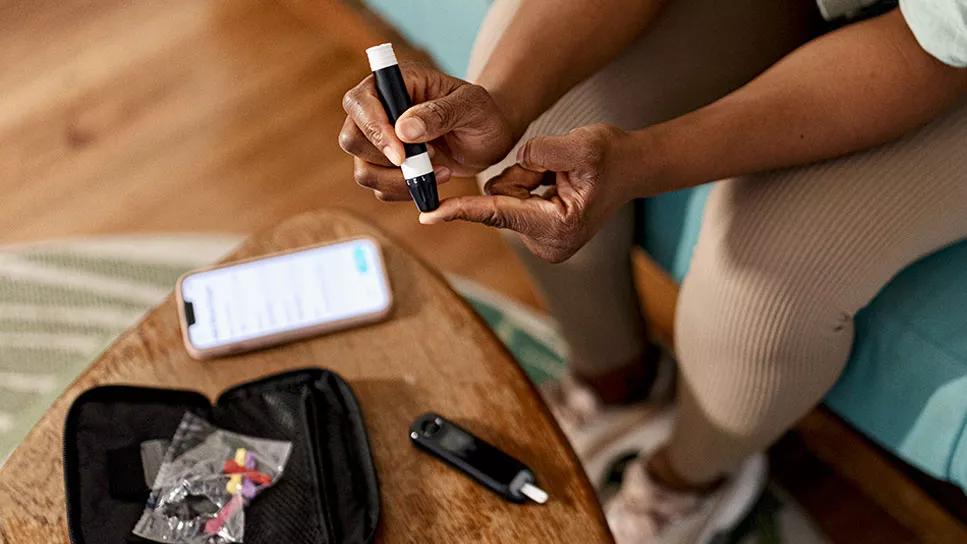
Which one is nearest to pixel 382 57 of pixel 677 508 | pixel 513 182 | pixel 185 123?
pixel 513 182

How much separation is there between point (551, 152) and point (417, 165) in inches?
3.6

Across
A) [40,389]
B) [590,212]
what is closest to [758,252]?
[590,212]

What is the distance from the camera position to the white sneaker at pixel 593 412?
3.72ft

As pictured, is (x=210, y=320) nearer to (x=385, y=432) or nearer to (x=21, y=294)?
(x=385, y=432)

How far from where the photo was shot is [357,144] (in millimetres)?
672

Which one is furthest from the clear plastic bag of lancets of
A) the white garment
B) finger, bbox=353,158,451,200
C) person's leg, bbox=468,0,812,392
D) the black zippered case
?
the white garment

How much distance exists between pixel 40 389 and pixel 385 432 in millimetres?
673

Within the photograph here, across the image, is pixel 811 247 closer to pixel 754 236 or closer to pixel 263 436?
pixel 754 236

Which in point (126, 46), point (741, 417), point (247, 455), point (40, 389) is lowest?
point (741, 417)

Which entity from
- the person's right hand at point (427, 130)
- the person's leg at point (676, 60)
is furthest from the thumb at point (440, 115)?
the person's leg at point (676, 60)

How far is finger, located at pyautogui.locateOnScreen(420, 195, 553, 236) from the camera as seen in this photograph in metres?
0.65

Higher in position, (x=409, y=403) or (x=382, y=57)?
(x=382, y=57)

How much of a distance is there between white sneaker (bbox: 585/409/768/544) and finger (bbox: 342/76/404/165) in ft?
1.79

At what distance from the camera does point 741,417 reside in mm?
867
